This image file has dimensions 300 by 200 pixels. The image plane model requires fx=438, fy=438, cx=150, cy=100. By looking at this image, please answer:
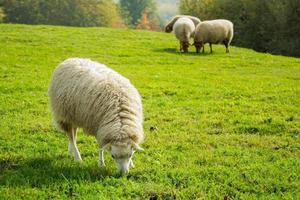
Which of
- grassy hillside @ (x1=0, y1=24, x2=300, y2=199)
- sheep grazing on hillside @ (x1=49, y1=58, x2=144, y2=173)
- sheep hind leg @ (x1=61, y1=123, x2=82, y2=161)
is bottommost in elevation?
grassy hillside @ (x1=0, y1=24, x2=300, y2=199)

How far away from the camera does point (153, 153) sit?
8258 mm

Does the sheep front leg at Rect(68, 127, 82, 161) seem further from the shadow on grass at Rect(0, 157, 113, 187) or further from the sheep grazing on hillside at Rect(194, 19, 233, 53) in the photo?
the sheep grazing on hillside at Rect(194, 19, 233, 53)

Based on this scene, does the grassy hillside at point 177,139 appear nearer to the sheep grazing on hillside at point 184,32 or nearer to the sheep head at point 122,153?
the sheep head at point 122,153

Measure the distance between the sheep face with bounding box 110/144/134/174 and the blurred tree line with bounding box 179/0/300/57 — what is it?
33.5m

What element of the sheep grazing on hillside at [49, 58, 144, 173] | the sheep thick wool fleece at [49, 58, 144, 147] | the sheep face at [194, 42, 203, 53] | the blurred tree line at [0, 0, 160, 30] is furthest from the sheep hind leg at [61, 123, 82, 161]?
the blurred tree line at [0, 0, 160, 30]

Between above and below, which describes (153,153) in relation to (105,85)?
below

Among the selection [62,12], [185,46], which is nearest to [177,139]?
[185,46]

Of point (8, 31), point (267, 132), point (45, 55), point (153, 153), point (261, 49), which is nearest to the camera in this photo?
point (153, 153)

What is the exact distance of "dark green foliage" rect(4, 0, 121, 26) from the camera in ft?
220

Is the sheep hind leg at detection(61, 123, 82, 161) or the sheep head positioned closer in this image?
the sheep head

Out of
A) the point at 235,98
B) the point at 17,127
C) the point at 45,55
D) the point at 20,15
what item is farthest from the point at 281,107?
the point at 20,15

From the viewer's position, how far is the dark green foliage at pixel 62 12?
220ft

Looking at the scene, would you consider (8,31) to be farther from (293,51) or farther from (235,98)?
(293,51)

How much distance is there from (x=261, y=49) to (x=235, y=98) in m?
28.5
